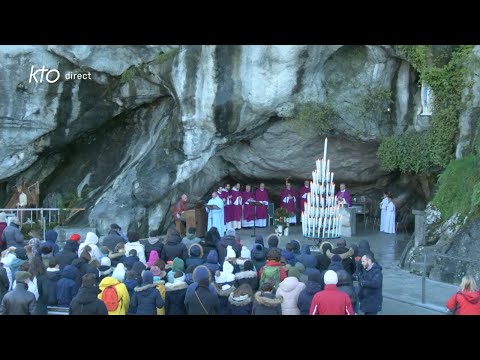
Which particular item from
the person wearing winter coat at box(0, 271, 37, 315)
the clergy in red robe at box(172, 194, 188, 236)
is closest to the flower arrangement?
the clergy in red robe at box(172, 194, 188, 236)

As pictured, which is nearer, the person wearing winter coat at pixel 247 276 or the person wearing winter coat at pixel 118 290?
the person wearing winter coat at pixel 118 290

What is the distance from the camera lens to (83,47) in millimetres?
21750

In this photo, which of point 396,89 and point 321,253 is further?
point 396,89

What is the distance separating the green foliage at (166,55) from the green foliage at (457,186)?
767 centimetres

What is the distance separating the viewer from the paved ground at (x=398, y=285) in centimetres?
1487

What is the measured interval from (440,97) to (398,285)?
5624mm

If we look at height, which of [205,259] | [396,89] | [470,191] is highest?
[396,89]

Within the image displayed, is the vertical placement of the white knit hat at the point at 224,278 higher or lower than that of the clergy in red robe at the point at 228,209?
lower

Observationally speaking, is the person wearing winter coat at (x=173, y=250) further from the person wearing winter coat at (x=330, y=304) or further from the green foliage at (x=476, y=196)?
the green foliage at (x=476, y=196)

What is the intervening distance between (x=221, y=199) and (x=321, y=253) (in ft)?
31.2

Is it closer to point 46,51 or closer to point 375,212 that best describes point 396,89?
point 375,212

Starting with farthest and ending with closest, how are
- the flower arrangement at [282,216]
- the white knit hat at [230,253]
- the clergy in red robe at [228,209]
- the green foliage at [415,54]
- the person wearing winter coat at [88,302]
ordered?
the clergy in red robe at [228,209]
the flower arrangement at [282,216]
the green foliage at [415,54]
the white knit hat at [230,253]
the person wearing winter coat at [88,302]

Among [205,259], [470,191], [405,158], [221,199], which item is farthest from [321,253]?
[221,199]

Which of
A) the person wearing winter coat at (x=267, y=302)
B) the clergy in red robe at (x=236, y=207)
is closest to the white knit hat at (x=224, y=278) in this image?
the person wearing winter coat at (x=267, y=302)
